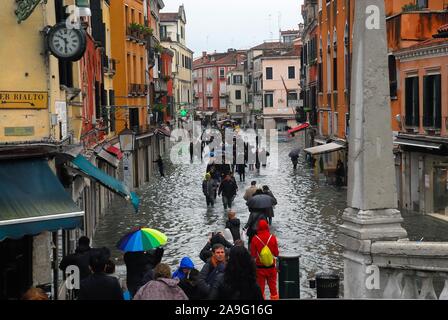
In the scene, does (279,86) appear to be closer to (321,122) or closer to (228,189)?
(321,122)

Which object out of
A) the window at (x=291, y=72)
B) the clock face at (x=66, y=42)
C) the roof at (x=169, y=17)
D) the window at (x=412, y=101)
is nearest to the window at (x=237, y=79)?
the roof at (x=169, y=17)

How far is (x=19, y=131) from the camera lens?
1246 centimetres

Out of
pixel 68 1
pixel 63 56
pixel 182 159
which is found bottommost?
pixel 182 159

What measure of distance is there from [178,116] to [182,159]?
29.0 meters

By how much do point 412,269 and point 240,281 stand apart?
1.80m

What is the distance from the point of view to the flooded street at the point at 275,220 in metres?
18.2

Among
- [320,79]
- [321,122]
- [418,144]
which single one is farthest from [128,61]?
[418,144]

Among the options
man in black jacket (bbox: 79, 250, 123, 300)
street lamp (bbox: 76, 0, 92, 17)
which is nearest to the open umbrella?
man in black jacket (bbox: 79, 250, 123, 300)

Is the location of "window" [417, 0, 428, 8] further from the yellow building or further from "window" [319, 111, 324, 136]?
the yellow building

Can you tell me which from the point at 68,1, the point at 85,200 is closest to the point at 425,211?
the point at 85,200

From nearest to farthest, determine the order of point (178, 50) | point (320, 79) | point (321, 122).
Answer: point (320, 79), point (321, 122), point (178, 50)

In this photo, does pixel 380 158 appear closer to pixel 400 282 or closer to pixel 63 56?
pixel 400 282

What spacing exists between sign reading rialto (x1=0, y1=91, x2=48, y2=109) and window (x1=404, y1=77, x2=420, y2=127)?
15964 millimetres

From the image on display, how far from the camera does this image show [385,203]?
8.52 meters
